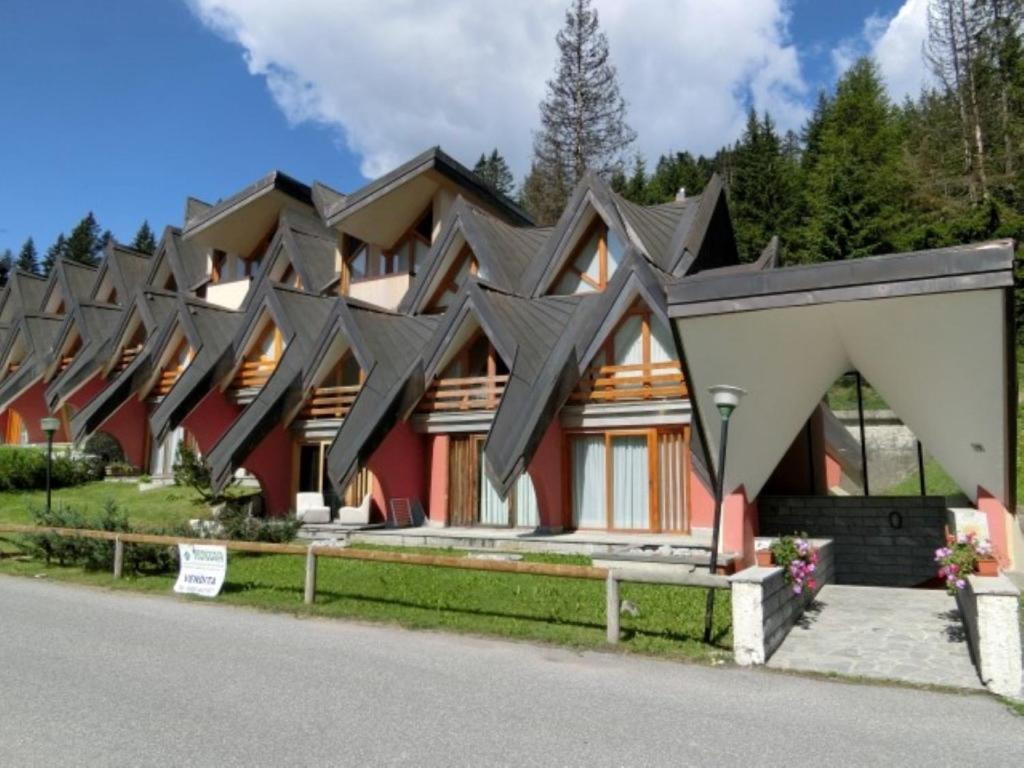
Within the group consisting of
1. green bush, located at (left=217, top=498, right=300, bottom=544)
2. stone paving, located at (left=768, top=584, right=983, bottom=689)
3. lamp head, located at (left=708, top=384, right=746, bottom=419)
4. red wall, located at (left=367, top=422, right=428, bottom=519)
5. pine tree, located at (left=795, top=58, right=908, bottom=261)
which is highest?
pine tree, located at (left=795, top=58, right=908, bottom=261)

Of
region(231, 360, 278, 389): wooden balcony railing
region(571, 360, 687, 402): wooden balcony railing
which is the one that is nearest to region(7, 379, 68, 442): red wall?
region(231, 360, 278, 389): wooden balcony railing

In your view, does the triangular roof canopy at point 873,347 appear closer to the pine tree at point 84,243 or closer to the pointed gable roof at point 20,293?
the pointed gable roof at point 20,293

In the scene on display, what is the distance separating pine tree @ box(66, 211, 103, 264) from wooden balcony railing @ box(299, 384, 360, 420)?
62.1 m

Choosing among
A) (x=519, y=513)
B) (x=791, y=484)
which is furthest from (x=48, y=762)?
(x=791, y=484)

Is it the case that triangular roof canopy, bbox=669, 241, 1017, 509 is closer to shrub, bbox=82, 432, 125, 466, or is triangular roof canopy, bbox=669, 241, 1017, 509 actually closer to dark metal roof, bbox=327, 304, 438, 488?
dark metal roof, bbox=327, 304, 438, 488

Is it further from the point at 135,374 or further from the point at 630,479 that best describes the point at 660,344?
the point at 135,374

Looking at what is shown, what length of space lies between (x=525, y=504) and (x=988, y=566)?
10.5m

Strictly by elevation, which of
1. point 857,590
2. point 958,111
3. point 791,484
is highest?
point 958,111

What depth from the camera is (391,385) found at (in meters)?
17.9

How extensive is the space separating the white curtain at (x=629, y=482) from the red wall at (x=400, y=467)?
4.32m

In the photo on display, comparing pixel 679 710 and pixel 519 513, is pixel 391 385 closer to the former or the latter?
pixel 519 513

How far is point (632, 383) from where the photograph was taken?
627 inches

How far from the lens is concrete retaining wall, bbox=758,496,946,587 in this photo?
13.1 metres

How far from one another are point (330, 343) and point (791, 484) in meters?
11.8
